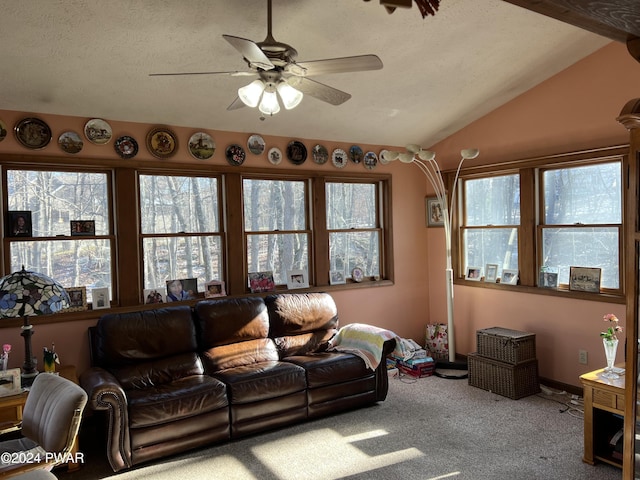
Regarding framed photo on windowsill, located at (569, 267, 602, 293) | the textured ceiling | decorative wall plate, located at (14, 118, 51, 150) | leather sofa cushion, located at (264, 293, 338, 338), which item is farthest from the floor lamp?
decorative wall plate, located at (14, 118, 51, 150)

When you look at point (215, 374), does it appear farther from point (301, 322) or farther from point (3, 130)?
point (3, 130)

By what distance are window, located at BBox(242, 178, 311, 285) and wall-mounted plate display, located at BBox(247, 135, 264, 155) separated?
0.91 feet

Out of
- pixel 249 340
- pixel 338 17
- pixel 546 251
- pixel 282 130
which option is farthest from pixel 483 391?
pixel 338 17

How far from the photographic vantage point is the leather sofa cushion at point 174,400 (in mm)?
3236

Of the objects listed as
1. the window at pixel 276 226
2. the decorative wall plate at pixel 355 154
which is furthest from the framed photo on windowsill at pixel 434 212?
the window at pixel 276 226

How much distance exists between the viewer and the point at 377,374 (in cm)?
423

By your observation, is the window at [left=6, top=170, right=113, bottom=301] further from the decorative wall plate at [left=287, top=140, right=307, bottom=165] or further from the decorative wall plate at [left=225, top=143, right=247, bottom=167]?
the decorative wall plate at [left=287, top=140, right=307, bottom=165]

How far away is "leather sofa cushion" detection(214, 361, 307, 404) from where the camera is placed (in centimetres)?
362

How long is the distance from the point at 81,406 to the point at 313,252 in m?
3.05

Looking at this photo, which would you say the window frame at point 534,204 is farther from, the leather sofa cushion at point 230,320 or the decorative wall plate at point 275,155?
the leather sofa cushion at point 230,320

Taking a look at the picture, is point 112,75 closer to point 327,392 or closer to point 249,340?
point 249,340

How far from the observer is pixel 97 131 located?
3961 millimetres

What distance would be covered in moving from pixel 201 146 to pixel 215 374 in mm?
1981

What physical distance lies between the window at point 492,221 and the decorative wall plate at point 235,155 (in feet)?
8.06
